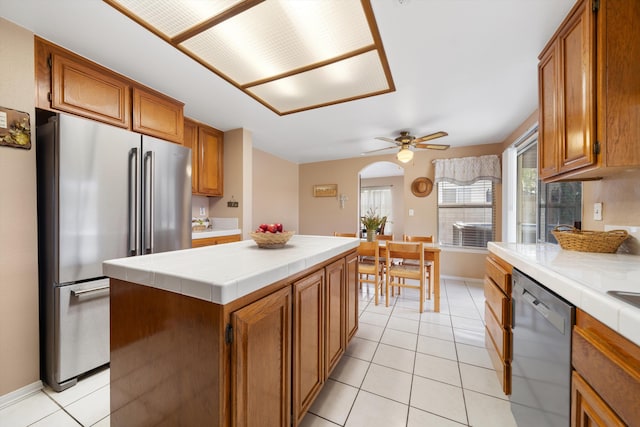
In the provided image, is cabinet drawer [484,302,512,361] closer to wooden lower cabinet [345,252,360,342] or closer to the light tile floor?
the light tile floor

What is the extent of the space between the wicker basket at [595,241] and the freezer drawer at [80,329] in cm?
310

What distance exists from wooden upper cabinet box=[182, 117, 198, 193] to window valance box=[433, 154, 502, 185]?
12.6 feet

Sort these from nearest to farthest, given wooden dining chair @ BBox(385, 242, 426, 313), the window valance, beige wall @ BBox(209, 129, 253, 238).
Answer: wooden dining chair @ BBox(385, 242, 426, 313) < beige wall @ BBox(209, 129, 253, 238) < the window valance

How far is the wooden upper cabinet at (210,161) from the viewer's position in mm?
3104

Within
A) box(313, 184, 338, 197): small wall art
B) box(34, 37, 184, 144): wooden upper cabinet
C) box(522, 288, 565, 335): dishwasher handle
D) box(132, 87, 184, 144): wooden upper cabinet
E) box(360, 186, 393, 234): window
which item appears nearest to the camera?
box(522, 288, 565, 335): dishwasher handle

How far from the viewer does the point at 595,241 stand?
4.40 feet

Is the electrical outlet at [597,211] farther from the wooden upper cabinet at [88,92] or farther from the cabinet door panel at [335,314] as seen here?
the wooden upper cabinet at [88,92]

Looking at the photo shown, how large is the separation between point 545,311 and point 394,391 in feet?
3.44

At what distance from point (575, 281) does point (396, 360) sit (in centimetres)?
144

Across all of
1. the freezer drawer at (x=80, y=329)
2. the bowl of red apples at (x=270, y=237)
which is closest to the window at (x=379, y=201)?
the bowl of red apples at (x=270, y=237)

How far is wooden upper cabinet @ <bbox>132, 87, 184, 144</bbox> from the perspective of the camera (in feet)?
7.03

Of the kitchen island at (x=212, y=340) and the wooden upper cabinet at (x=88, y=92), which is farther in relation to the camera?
the wooden upper cabinet at (x=88, y=92)

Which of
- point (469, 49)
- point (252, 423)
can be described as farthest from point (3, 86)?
point (469, 49)

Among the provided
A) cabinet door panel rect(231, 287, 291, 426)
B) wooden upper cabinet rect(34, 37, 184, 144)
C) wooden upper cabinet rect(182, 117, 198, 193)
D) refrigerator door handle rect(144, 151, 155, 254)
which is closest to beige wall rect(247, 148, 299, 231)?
wooden upper cabinet rect(182, 117, 198, 193)
